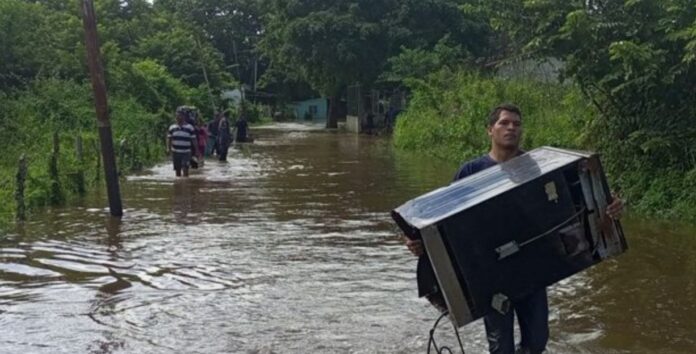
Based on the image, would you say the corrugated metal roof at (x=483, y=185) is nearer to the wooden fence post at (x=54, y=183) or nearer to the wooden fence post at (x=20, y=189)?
the wooden fence post at (x=20, y=189)

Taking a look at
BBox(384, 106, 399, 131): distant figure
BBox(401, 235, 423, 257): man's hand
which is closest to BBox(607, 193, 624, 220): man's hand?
BBox(401, 235, 423, 257): man's hand

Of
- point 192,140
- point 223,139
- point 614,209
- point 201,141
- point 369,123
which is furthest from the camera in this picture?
point 369,123

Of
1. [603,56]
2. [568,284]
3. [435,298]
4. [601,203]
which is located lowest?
[568,284]

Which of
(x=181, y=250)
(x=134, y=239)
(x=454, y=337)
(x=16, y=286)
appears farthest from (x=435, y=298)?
(x=134, y=239)

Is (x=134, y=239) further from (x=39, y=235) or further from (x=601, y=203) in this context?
(x=601, y=203)

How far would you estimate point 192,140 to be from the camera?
1872cm

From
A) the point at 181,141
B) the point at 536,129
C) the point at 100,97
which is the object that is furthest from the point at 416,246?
the point at 536,129

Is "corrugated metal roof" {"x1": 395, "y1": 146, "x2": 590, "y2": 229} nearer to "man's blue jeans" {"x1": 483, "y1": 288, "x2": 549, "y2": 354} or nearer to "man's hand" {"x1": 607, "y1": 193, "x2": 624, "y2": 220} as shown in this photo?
"man's hand" {"x1": 607, "y1": 193, "x2": 624, "y2": 220}

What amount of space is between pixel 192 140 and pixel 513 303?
1486cm

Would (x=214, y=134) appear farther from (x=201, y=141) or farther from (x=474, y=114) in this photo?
(x=474, y=114)

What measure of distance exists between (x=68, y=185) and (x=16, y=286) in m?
7.08

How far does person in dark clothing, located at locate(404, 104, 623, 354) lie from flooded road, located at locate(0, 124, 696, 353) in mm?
1198

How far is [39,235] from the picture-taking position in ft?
36.0

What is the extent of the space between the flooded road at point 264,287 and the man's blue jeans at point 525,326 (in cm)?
119
